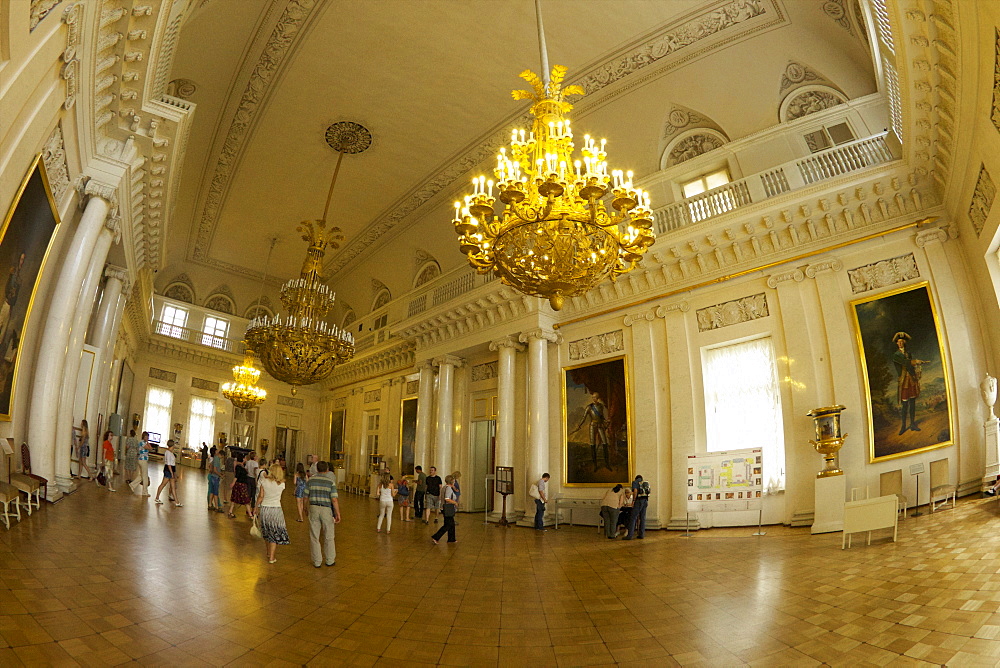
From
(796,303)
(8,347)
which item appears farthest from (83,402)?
(796,303)

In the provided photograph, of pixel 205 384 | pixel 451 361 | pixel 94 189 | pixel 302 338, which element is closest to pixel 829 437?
pixel 302 338

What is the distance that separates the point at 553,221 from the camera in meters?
4.72

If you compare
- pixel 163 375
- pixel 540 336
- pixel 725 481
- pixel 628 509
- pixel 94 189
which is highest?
pixel 94 189

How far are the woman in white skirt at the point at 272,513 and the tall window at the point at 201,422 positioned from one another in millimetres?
15822

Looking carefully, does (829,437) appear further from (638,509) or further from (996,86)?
(996,86)

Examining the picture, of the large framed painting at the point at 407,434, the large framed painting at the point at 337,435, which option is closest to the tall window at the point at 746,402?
the large framed painting at the point at 407,434

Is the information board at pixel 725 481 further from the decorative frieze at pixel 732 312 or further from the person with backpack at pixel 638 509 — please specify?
the decorative frieze at pixel 732 312

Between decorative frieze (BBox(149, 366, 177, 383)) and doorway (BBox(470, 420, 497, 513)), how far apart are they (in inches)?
482

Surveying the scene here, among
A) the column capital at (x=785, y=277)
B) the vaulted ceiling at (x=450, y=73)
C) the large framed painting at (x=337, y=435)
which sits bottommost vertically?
the large framed painting at (x=337, y=435)

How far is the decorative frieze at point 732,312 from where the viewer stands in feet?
29.0

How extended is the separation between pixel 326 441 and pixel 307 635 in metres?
17.7

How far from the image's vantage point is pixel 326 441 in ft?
65.0

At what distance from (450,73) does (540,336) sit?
18.0ft

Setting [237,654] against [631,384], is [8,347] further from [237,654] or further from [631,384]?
[631,384]
